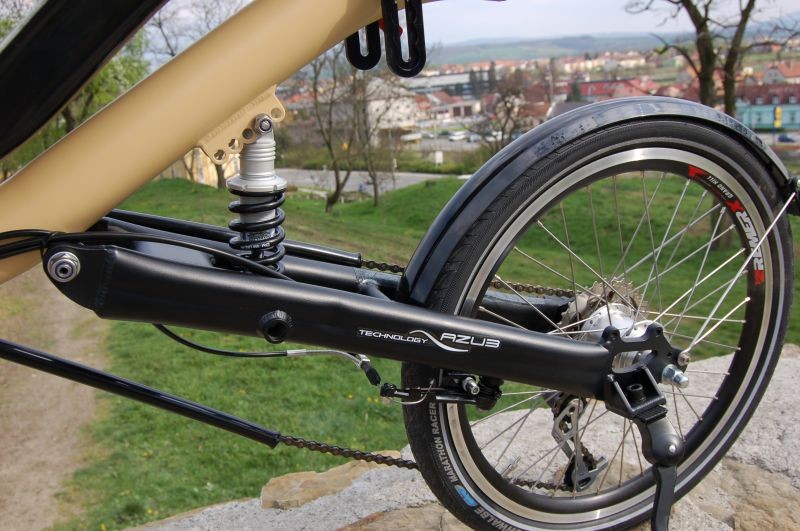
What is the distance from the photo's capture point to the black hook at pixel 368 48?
1913 millimetres

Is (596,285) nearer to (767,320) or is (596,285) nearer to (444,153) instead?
(767,320)

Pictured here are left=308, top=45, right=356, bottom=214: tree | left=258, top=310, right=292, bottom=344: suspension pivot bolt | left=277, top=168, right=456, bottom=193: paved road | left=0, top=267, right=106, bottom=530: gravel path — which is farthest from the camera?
left=277, top=168, right=456, bottom=193: paved road

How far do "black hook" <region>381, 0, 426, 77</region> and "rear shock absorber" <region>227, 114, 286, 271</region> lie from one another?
1.08 ft

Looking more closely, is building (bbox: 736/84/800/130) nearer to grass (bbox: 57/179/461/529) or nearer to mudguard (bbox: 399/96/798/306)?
grass (bbox: 57/179/461/529)

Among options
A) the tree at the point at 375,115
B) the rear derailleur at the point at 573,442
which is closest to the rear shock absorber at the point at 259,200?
the rear derailleur at the point at 573,442

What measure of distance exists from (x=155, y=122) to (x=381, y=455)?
3.68 feet

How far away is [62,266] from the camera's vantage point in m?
1.60

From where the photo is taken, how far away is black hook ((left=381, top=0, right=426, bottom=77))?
1.78 metres

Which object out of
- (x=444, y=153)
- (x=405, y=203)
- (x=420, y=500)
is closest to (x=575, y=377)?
(x=420, y=500)

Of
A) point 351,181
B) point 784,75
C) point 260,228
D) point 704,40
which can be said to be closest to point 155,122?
point 260,228

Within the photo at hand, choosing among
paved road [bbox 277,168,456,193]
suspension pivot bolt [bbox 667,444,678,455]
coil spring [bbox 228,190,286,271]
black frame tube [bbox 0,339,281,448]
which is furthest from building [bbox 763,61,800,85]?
black frame tube [bbox 0,339,281,448]

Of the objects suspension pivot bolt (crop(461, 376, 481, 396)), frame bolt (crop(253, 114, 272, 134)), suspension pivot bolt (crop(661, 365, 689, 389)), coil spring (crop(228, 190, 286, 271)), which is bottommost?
suspension pivot bolt (crop(661, 365, 689, 389))

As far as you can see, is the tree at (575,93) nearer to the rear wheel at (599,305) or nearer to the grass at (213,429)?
the grass at (213,429)

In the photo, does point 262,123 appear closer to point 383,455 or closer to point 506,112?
point 383,455
